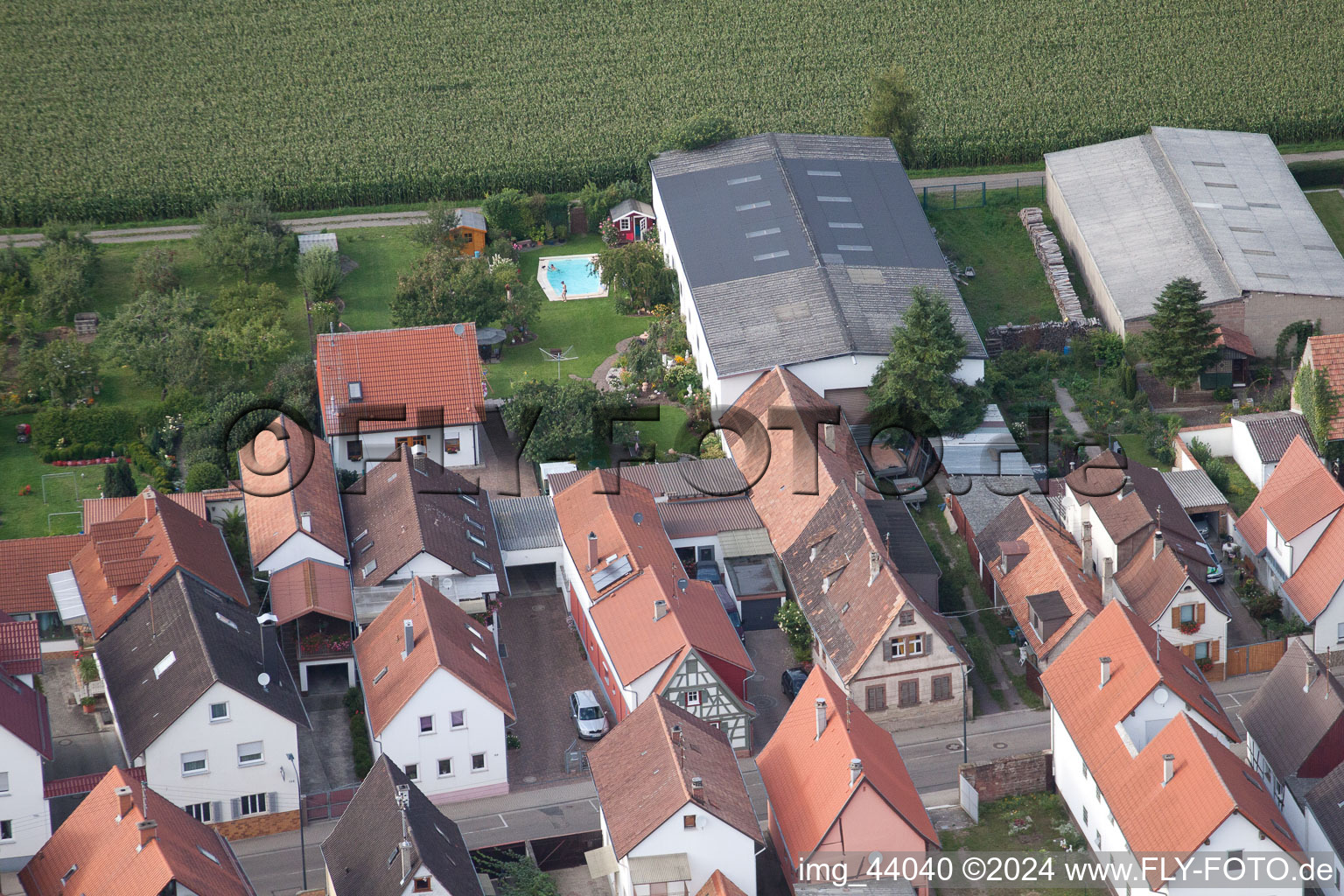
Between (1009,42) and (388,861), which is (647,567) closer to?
(388,861)

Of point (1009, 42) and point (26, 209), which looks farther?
point (1009, 42)

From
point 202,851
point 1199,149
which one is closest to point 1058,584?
point 202,851

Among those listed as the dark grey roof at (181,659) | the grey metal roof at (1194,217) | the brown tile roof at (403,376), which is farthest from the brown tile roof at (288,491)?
the grey metal roof at (1194,217)

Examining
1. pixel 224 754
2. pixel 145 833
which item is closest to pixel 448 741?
pixel 224 754

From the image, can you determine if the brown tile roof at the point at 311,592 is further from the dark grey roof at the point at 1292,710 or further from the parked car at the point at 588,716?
the dark grey roof at the point at 1292,710

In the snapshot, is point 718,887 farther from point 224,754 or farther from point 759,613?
point 759,613

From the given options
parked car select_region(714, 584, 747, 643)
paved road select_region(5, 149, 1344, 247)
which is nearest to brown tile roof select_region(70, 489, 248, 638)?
parked car select_region(714, 584, 747, 643)
